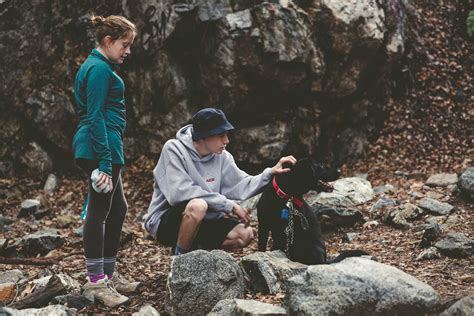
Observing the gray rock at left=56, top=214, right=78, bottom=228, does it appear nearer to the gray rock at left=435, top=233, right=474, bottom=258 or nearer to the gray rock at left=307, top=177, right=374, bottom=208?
the gray rock at left=307, top=177, right=374, bottom=208

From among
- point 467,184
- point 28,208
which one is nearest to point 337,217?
point 467,184

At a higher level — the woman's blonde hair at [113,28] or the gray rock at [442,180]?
the woman's blonde hair at [113,28]

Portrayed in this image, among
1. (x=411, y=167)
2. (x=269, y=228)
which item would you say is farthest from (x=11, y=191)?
(x=411, y=167)

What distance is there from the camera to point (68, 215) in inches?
328

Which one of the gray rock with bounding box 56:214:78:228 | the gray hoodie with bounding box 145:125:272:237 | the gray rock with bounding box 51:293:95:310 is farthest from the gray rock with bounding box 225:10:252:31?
the gray rock with bounding box 51:293:95:310

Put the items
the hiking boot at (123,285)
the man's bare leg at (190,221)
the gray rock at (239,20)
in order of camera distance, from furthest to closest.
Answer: the gray rock at (239,20) < the hiking boot at (123,285) < the man's bare leg at (190,221)

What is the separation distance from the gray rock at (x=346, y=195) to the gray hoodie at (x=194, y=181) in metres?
2.40

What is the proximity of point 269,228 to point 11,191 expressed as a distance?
6768 mm

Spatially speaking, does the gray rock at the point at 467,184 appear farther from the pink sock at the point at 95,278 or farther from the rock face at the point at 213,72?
the pink sock at the point at 95,278

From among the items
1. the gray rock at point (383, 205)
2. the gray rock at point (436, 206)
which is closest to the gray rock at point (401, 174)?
the gray rock at point (383, 205)

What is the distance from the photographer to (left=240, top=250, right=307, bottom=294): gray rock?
3844mm

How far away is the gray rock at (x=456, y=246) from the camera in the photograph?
466 cm

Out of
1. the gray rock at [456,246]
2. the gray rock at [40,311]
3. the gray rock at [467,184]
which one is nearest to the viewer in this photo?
the gray rock at [40,311]

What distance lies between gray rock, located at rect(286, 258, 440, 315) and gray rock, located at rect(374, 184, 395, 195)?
4.84 m
